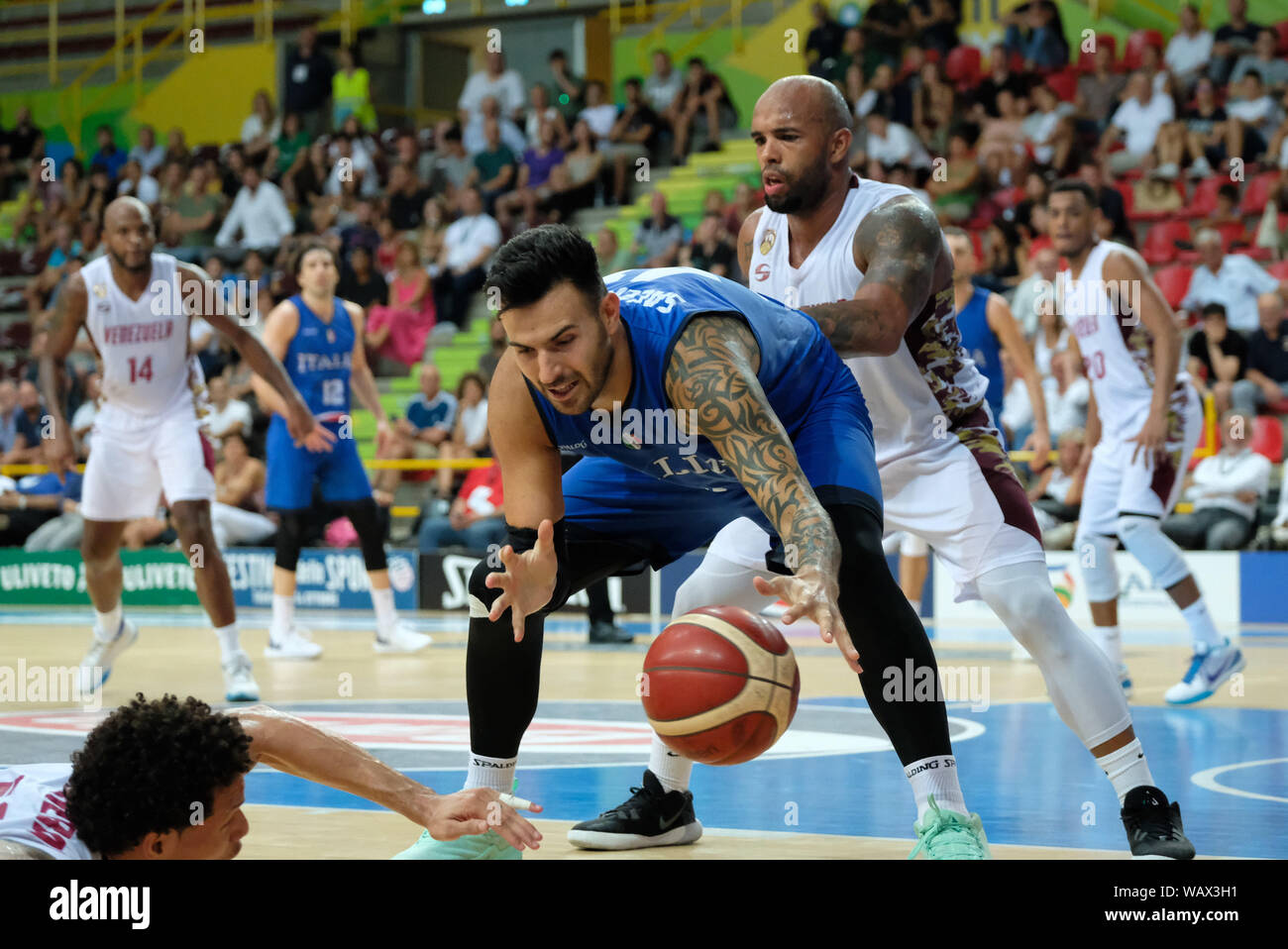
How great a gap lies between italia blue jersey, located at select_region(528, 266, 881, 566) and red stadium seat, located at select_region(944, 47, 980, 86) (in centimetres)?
1382

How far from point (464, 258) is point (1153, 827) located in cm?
1517

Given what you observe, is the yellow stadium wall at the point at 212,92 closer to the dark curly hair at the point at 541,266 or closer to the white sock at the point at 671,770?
the white sock at the point at 671,770

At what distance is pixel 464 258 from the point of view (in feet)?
61.4

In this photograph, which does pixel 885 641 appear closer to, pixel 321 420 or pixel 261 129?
pixel 321 420

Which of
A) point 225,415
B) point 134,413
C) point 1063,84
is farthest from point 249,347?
point 1063,84

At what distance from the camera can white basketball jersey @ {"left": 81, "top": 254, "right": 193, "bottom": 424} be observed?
841 cm

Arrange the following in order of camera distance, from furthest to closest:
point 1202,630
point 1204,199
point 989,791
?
point 1204,199 → point 1202,630 → point 989,791

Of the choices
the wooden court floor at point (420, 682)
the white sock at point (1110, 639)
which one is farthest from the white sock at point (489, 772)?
the white sock at point (1110, 639)

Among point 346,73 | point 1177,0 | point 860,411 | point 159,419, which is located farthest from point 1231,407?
point 346,73

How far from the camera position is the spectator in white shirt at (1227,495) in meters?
12.6

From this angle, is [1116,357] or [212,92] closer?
[1116,357]

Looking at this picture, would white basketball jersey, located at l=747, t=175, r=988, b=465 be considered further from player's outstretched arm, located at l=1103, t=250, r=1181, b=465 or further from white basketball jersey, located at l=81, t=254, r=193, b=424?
white basketball jersey, located at l=81, t=254, r=193, b=424

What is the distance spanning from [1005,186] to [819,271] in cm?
1178

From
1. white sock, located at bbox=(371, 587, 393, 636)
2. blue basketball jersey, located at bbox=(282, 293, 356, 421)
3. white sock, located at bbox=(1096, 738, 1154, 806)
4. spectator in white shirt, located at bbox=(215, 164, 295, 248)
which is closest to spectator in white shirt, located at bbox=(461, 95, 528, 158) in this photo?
spectator in white shirt, located at bbox=(215, 164, 295, 248)
